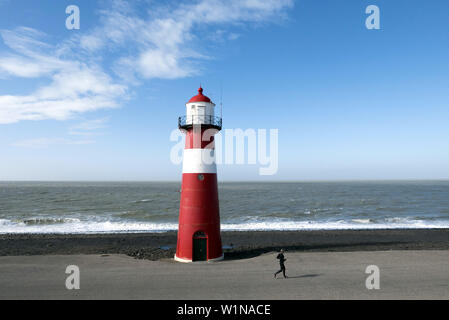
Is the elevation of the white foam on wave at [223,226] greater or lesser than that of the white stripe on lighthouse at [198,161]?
lesser

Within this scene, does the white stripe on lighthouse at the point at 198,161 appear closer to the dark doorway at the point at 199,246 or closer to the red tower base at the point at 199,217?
the red tower base at the point at 199,217

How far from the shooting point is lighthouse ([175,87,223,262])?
13.9 m

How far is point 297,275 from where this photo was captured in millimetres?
12430

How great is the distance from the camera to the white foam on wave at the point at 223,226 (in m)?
27.3

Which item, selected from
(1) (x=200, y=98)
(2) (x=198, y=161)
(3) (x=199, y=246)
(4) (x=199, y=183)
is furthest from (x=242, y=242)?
(1) (x=200, y=98)

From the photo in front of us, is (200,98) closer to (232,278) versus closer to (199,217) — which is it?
(199,217)

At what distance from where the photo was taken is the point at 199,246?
14242mm

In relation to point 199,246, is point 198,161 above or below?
above

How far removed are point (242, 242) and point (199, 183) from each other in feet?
29.4

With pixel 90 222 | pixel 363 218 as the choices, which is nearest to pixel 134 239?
pixel 90 222

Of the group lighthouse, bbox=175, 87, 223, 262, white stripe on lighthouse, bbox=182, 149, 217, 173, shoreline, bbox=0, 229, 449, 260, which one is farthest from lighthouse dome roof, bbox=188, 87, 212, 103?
shoreline, bbox=0, 229, 449, 260

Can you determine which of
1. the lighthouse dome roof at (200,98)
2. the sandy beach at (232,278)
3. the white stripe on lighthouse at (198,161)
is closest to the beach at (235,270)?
the sandy beach at (232,278)

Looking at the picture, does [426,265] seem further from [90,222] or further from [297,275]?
[90,222]

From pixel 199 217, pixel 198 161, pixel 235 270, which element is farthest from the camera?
pixel 199 217
